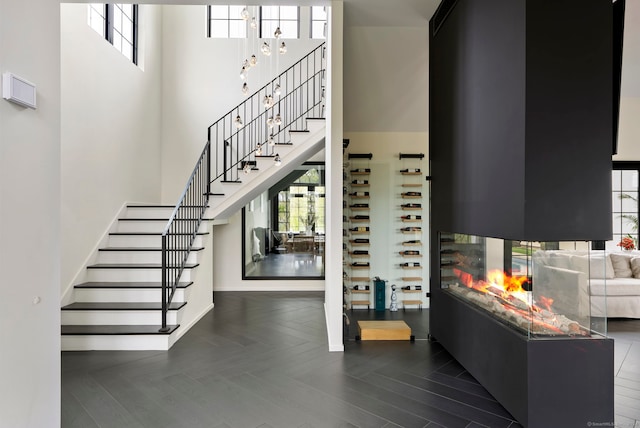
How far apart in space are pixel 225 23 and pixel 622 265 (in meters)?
7.76

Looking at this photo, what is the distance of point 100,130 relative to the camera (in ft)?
16.6

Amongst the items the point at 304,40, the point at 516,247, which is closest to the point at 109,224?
the point at 304,40

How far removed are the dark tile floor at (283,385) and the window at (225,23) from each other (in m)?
5.62

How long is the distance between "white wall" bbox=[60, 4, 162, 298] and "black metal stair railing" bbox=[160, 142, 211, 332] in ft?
3.58

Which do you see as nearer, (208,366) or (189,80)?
(208,366)

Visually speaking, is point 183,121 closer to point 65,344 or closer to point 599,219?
point 65,344

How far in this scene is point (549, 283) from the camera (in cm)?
234

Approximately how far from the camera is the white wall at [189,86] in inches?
272

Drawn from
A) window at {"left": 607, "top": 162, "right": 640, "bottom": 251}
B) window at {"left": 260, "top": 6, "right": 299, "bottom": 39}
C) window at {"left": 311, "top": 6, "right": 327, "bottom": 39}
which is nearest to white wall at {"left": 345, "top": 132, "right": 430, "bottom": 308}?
window at {"left": 311, "top": 6, "right": 327, "bottom": 39}

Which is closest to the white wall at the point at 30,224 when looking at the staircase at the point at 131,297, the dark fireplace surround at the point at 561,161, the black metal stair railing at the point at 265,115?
the staircase at the point at 131,297

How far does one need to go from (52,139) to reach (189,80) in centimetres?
543

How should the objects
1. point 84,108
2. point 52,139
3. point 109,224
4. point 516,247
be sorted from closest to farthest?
point 52,139 < point 516,247 < point 84,108 < point 109,224

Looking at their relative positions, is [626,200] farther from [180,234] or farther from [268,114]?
[180,234]

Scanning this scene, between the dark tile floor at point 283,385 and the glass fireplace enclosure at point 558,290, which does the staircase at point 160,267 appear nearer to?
the dark tile floor at point 283,385
